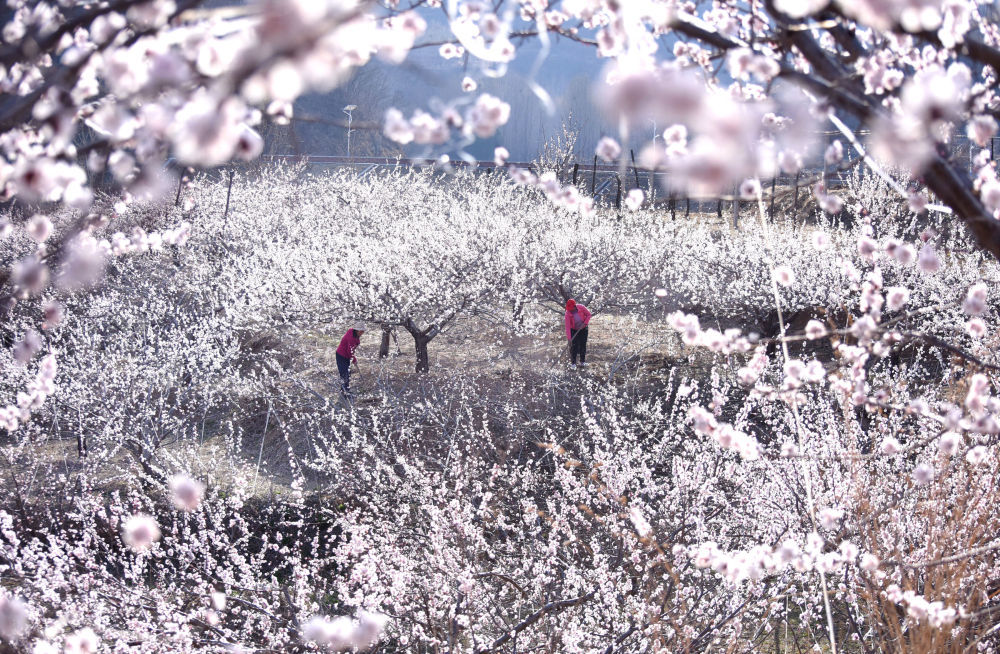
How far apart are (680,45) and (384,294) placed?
711 cm

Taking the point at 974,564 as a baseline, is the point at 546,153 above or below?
below

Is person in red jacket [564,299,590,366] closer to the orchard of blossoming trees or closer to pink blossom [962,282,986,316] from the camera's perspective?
the orchard of blossoming trees

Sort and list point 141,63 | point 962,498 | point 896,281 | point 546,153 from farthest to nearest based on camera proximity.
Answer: point 546,153, point 896,281, point 962,498, point 141,63

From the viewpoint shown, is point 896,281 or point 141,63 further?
point 896,281

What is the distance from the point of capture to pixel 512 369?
365 inches

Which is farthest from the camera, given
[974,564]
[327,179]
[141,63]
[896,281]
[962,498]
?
[327,179]

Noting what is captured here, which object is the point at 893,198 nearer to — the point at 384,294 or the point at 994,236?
the point at 384,294

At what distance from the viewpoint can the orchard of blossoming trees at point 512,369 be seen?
1358mm

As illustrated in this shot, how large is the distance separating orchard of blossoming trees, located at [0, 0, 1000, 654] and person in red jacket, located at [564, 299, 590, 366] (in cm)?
60

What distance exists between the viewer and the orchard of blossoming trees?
136 centimetres

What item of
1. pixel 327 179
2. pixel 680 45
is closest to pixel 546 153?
pixel 327 179

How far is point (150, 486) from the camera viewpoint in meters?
7.25

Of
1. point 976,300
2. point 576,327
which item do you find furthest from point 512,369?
point 976,300

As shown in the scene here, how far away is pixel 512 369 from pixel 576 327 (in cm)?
107
